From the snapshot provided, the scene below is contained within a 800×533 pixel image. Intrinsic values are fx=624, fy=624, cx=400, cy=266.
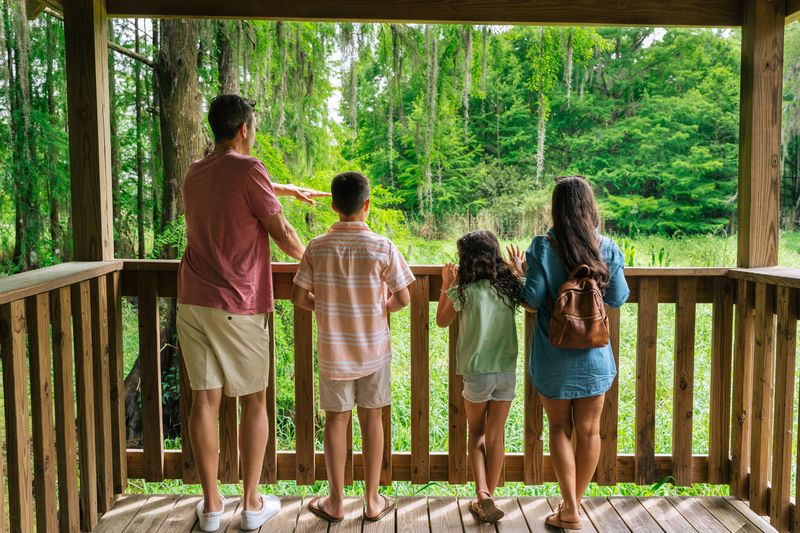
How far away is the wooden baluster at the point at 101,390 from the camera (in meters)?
2.60

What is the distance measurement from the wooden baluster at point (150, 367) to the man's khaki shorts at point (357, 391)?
2.82ft

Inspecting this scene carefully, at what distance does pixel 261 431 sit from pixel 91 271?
93 centimetres

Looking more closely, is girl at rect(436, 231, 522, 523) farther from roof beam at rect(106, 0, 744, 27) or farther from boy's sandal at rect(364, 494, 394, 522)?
roof beam at rect(106, 0, 744, 27)

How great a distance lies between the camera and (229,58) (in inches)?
207

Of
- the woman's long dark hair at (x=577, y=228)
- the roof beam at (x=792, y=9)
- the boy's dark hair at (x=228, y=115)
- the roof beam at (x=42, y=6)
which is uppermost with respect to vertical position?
the roof beam at (x=42, y=6)

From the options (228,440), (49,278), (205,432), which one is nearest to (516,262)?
(205,432)

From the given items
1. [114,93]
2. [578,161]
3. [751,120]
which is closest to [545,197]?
[578,161]

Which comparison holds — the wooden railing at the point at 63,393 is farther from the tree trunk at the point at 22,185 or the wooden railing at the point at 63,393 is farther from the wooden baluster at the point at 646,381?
the tree trunk at the point at 22,185

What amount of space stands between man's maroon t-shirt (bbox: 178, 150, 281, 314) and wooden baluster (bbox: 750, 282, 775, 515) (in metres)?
2.03

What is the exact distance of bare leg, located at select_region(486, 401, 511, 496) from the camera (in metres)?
2.49

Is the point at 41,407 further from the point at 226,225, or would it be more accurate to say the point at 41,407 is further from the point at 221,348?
the point at 226,225

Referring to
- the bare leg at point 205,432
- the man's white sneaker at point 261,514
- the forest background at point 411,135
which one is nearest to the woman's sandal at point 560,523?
the man's white sneaker at point 261,514

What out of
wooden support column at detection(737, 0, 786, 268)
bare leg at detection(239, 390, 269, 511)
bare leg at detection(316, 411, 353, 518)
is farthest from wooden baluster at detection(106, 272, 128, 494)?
wooden support column at detection(737, 0, 786, 268)

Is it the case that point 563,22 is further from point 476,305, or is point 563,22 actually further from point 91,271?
point 91,271
